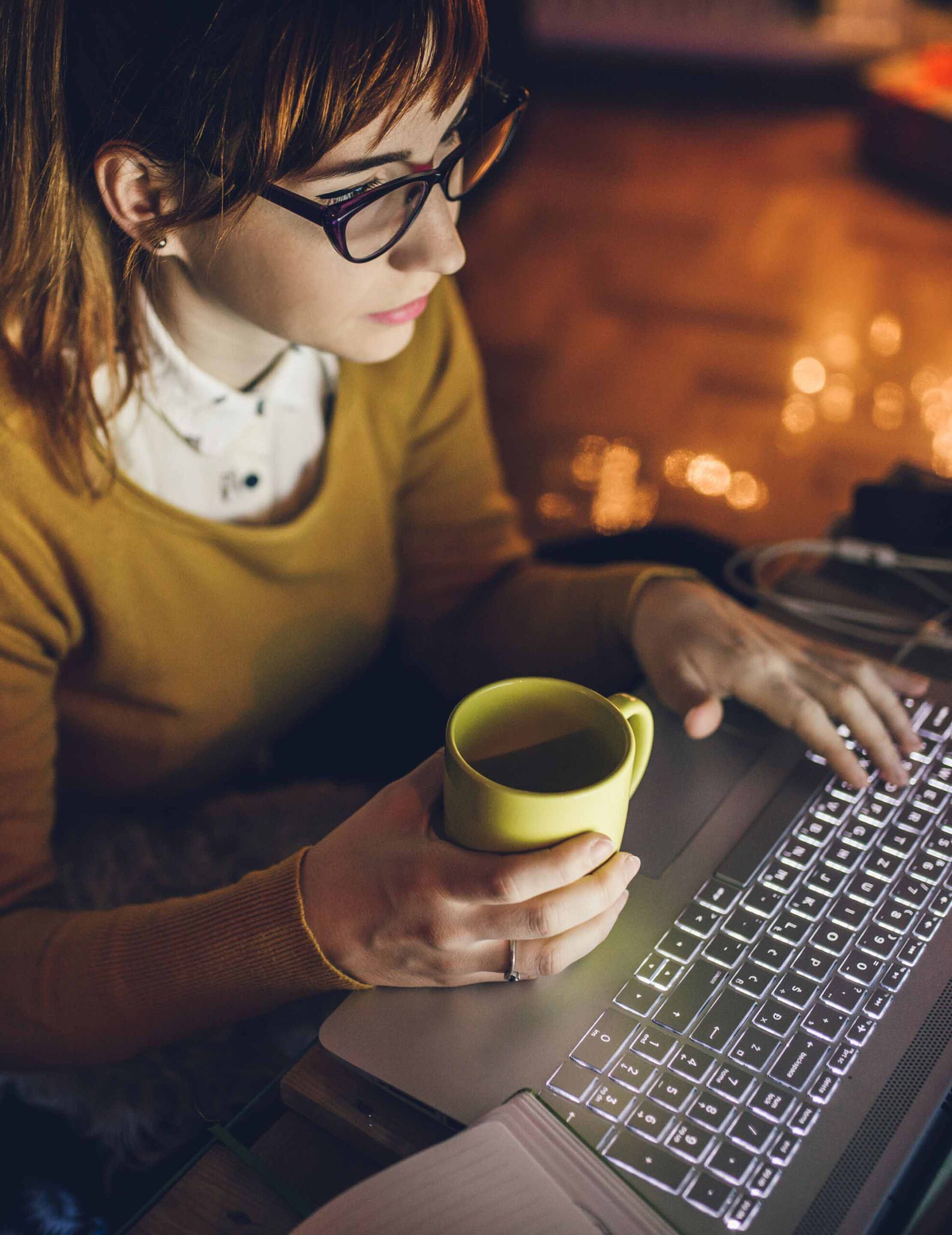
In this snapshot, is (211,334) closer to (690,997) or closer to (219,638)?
(219,638)

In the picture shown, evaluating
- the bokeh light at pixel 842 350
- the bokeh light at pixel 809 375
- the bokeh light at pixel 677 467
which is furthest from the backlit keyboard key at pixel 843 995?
the bokeh light at pixel 842 350

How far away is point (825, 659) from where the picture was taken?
32.7 inches

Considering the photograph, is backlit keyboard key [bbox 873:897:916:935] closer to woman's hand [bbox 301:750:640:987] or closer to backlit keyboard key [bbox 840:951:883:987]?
backlit keyboard key [bbox 840:951:883:987]

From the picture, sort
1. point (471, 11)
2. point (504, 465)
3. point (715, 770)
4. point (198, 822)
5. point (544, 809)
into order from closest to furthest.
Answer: point (544, 809) < point (471, 11) < point (715, 770) < point (198, 822) < point (504, 465)

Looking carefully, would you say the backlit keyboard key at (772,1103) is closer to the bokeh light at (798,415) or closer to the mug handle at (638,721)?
the mug handle at (638,721)

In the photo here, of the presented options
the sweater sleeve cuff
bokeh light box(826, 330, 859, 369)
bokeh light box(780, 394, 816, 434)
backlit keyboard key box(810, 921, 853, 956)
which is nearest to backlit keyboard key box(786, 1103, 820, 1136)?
backlit keyboard key box(810, 921, 853, 956)

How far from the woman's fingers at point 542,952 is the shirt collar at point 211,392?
0.51 meters

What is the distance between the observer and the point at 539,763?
62 cm

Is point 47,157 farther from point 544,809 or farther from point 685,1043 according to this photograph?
point 685,1043

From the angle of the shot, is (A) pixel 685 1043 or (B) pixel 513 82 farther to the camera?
(B) pixel 513 82

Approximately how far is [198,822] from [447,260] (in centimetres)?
51

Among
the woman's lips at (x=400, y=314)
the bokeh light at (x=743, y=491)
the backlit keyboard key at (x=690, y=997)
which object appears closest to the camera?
the backlit keyboard key at (x=690, y=997)

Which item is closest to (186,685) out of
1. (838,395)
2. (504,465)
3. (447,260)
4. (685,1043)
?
(447,260)

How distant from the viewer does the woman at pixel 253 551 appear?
632 mm
